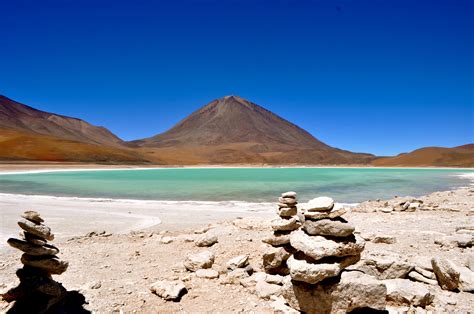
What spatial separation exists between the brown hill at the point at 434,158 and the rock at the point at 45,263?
136m

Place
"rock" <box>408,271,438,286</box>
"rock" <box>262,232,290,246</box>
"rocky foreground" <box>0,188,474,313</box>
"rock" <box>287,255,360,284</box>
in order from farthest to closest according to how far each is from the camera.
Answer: "rock" <box>262,232,290,246</box>
"rock" <box>408,271,438,286</box>
"rocky foreground" <box>0,188,474,313</box>
"rock" <box>287,255,360,284</box>

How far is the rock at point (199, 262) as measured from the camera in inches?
277

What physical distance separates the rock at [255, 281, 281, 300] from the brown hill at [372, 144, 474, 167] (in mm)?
133311

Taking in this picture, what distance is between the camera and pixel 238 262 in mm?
7094

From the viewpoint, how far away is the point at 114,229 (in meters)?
12.4

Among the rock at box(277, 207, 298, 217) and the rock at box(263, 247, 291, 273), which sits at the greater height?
the rock at box(277, 207, 298, 217)

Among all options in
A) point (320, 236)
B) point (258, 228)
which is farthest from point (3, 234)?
point (320, 236)

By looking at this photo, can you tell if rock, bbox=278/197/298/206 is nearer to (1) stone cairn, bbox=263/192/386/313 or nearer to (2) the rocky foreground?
(2) the rocky foreground

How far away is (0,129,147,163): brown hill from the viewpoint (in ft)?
306

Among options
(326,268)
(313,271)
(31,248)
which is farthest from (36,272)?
(326,268)

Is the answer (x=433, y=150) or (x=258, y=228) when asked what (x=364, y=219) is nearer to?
(x=258, y=228)

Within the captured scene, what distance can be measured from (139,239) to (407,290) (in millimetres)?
7453

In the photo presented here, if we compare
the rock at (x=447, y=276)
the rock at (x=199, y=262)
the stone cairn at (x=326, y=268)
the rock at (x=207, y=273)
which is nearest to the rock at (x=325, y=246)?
the stone cairn at (x=326, y=268)

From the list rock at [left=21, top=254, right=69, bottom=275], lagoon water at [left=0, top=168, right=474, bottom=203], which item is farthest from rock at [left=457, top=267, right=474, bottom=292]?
lagoon water at [left=0, top=168, right=474, bottom=203]
